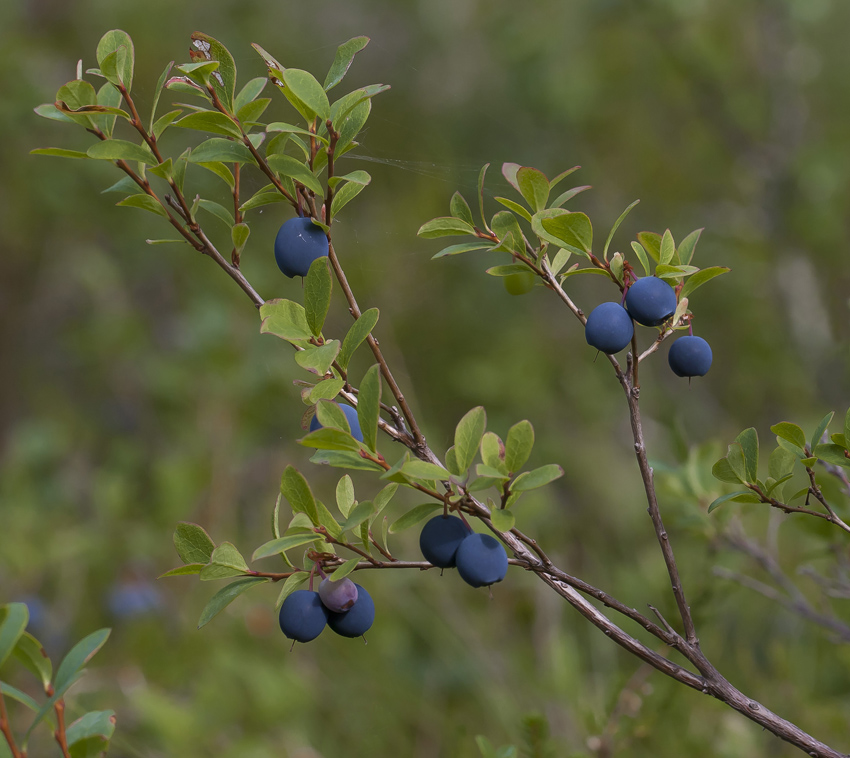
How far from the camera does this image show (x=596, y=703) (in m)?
1.66

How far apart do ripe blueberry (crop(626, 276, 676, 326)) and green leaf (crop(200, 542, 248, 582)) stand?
1.16 ft

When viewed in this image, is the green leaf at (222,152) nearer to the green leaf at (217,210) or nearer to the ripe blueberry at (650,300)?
the green leaf at (217,210)

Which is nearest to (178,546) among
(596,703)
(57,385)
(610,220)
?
(596,703)

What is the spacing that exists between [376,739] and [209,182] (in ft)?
6.74

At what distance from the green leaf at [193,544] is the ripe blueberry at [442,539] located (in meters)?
0.17

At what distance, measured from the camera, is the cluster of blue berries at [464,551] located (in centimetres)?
54

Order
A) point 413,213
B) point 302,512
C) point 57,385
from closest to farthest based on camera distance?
point 302,512, point 413,213, point 57,385

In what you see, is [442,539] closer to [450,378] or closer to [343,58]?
[343,58]

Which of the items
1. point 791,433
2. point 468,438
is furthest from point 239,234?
point 791,433

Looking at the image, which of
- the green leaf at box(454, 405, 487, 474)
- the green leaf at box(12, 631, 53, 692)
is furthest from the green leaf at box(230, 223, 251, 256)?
the green leaf at box(12, 631, 53, 692)

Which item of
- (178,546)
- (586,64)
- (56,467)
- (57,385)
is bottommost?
(57,385)

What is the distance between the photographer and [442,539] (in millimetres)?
565

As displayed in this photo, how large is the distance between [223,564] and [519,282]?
357 millimetres

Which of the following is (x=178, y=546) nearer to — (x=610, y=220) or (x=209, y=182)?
(x=209, y=182)
